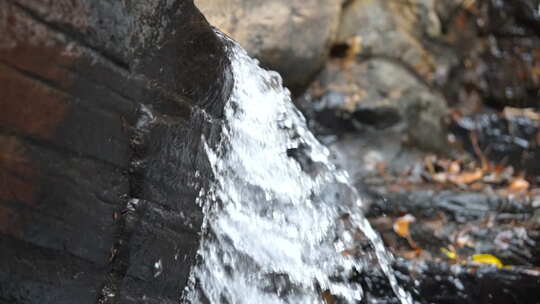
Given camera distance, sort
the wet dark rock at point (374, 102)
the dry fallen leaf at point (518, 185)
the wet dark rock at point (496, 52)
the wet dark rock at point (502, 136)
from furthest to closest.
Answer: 1. the wet dark rock at point (496, 52)
2. the wet dark rock at point (502, 136)
3. the wet dark rock at point (374, 102)
4. the dry fallen leaf at point (518, 185)

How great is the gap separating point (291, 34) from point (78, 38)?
12.1ft

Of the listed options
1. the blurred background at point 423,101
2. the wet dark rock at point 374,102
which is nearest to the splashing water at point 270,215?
the blurred background at point 423,101

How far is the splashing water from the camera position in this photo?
2.11 meters

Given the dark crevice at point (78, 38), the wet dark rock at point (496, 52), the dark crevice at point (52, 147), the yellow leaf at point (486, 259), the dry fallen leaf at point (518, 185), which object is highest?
the wet dark rock at point (496, 52)

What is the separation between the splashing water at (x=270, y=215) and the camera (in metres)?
2.11

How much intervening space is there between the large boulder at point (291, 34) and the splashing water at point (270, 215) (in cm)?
170

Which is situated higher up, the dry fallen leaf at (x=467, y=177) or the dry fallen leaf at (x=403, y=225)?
the dry fallen leaf at (x=467, y=177)

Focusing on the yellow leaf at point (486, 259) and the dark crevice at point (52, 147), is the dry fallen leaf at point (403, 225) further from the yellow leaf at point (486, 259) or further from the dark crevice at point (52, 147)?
the dark crevice at point (52, 147)

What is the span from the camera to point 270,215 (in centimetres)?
244

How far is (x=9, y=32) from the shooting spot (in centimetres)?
129

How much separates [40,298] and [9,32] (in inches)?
26.5

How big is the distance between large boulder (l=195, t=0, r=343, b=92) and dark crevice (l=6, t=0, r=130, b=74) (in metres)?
2.74

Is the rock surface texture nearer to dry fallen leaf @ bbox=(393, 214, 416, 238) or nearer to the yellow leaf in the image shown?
the yellow leaf

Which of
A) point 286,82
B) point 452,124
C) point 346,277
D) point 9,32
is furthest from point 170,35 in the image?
point 452,124
